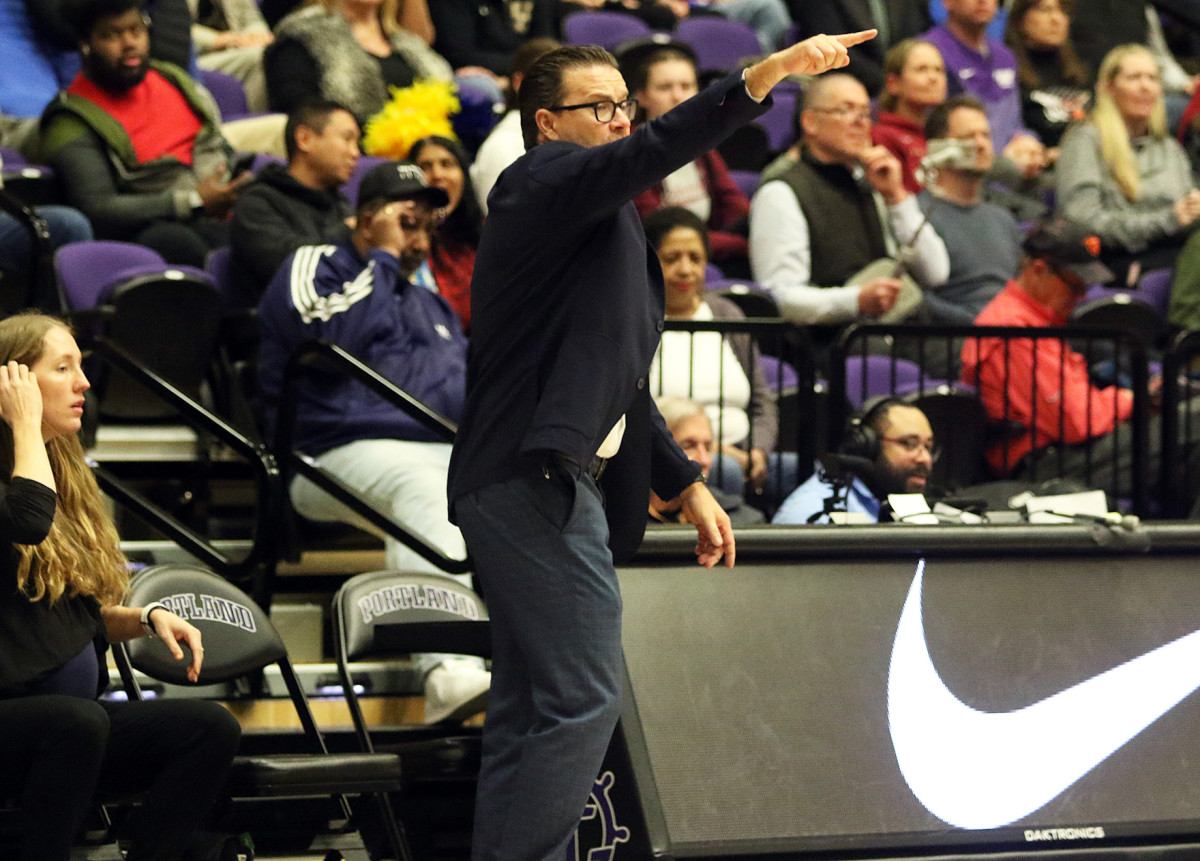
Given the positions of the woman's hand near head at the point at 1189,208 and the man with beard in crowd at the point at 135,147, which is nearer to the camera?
the man with beard in crowd at the point at 135,147

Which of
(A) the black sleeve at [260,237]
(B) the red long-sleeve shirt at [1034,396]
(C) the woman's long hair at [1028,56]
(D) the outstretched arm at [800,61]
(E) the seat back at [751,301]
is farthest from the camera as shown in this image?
(C) the woman's long hair at [1028,56]

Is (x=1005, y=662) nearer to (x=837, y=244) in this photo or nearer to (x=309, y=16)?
(x=837, y=244)

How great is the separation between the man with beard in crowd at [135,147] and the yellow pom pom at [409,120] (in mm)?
608

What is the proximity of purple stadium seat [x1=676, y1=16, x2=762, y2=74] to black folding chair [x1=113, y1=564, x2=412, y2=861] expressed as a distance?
5652mm

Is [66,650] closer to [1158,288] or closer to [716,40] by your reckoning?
[1158,288]

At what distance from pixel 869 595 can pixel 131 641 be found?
163 centimetres

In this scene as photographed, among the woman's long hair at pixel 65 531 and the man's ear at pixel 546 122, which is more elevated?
the man's ear at pixel 546 122

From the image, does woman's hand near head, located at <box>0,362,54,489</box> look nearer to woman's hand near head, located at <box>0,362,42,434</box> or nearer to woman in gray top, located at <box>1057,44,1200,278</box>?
woman's hand near head, located at <box>0,362,42,434</box>

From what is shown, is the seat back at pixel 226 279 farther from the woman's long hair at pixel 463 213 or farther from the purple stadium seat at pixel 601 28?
the purple stadium seat at pixel 601 28

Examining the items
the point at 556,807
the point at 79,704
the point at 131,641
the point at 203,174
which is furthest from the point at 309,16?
the point at 556,807

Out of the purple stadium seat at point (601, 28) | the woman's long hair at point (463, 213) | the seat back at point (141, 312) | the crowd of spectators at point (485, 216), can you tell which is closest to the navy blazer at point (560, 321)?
the crowd of spectators at point (485, 216)

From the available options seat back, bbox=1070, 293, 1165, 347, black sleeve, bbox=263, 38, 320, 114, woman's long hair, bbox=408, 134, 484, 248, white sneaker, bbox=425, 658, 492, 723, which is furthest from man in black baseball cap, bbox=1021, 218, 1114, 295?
black sleeve, bbox=263, 38, 320, 114

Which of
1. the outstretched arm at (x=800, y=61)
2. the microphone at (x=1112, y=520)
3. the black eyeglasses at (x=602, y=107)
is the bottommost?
the microphone at (x=1112, y=520)

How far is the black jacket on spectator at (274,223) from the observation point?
17.6ft
